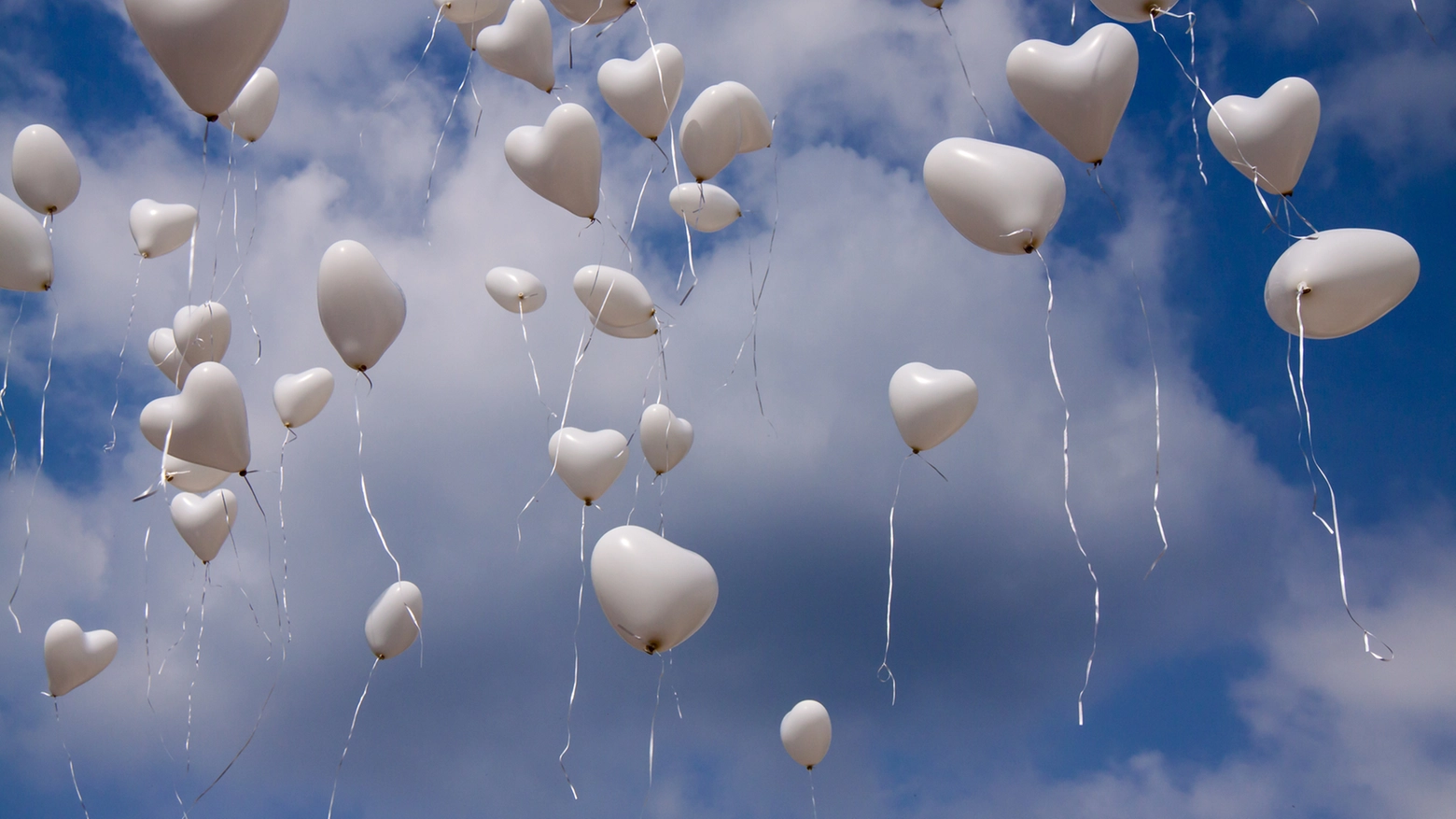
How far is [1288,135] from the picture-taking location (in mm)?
3379

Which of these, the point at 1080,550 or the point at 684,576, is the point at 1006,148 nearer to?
the point at 1080,550

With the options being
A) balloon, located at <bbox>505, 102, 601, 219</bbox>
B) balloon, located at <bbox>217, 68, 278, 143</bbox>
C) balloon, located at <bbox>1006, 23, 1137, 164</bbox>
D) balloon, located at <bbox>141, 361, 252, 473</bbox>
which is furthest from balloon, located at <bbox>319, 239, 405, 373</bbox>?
balloon, located at <bbox>1006, 23, 1137, 164</bbox>

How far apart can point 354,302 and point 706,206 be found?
6.41 ft

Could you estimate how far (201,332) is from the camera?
14.9ft

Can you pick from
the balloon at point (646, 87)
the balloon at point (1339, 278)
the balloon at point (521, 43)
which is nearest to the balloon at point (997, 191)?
the balloon at point (1339, 278)

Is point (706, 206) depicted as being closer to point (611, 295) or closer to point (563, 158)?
point (611, 295)

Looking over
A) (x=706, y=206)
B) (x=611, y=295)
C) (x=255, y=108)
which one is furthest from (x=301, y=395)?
(x=706, y=206)

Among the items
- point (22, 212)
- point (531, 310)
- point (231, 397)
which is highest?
point (22, 212)

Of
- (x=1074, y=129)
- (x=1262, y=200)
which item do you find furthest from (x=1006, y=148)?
(x=1262, y=200)

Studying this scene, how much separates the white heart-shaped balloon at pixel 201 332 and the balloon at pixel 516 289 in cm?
127

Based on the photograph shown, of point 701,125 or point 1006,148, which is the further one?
point 701,125

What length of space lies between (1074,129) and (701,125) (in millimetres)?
1509

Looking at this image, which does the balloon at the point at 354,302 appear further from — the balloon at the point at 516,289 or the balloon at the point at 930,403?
the balloon at the point at 930,403

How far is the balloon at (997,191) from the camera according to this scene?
10.5 ft
